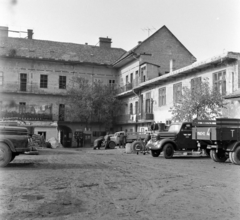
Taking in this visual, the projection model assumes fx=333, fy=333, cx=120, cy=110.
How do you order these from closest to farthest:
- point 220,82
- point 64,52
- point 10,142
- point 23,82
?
point 10,142 < point 220,82 < point 23,82 < point 64,52

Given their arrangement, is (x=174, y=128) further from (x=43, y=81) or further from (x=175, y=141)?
(x=43, y=81)

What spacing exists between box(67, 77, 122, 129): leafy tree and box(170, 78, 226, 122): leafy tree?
19.3m

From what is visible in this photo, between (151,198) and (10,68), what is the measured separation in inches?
1634

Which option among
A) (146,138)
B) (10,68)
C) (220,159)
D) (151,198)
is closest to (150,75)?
(146,138)

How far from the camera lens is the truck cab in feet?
61.6

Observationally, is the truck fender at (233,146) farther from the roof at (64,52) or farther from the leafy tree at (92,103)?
the roof at (64,52)

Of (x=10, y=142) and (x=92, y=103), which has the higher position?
(x=92, y=103)

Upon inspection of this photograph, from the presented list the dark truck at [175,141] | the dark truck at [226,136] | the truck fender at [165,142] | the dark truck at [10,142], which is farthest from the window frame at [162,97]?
the dark truck at [10,142]

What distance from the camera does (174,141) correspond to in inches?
747

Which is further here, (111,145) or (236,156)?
(111,145)

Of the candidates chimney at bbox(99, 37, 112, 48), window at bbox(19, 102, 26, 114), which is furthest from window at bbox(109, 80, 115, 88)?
window at bbox(19, 102, 26, 114)

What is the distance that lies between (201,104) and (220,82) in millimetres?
3404

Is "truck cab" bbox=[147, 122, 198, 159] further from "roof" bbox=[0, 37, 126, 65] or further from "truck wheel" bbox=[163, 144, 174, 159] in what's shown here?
"roof" bbox=[0, 37, 126, 65]

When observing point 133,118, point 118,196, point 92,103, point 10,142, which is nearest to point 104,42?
point 92,103
